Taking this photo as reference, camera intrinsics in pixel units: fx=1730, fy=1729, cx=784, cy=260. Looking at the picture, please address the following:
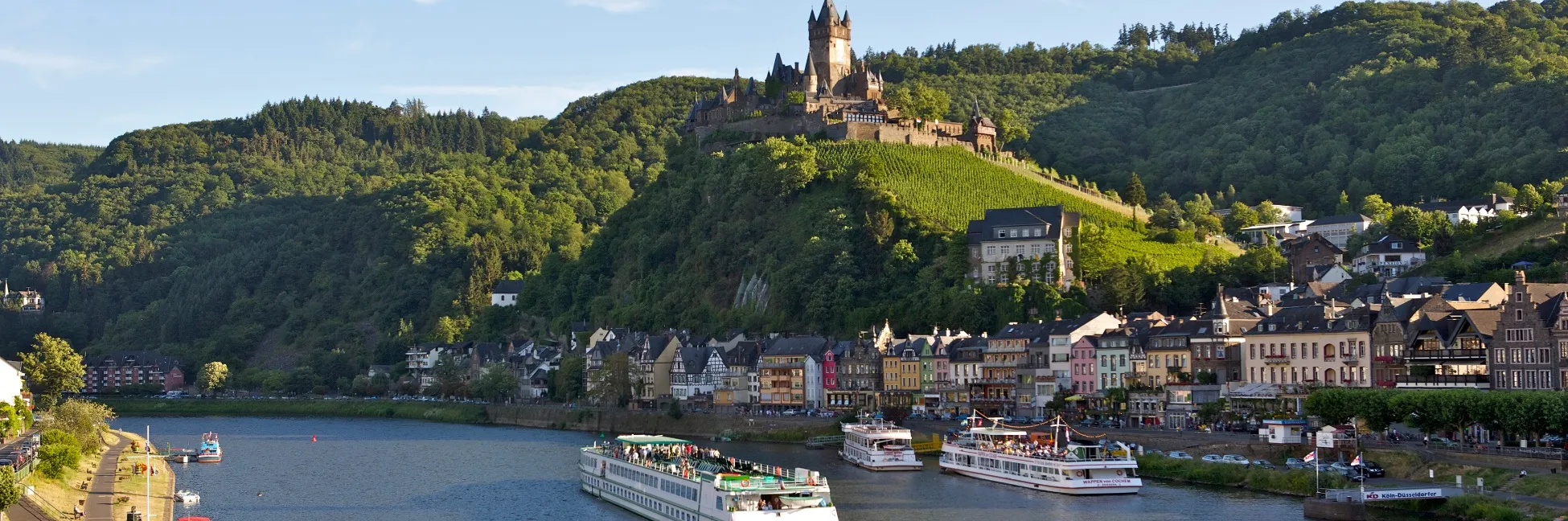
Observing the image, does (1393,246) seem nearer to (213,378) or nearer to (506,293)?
(506,293)

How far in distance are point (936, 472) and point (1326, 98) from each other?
344 feet

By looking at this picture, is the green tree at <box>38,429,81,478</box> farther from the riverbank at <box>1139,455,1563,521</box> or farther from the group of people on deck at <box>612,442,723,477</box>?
the riverbank at <box>1139,455,1563,521</box>

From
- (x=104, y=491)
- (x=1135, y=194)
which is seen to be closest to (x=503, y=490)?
(x=104, y=491)

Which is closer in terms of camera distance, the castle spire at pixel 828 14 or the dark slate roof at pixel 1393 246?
the dark slate roof at pixel 1393 246

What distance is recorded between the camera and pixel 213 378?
15238 cm

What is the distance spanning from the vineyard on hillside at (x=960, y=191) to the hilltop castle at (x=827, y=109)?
2220 mm

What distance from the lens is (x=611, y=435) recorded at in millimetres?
103625

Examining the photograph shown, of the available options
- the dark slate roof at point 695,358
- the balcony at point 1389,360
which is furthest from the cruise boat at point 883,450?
the dark slate roof at point 695,358

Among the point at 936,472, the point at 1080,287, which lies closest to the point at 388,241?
the point at 1080,287

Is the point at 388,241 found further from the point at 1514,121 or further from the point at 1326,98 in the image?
the point at 1514,121

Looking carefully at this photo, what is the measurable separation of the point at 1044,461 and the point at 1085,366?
2185 cm

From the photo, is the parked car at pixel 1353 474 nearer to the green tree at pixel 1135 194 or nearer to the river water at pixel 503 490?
the river water at pixel 503 490

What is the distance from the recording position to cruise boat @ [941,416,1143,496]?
6562 cm

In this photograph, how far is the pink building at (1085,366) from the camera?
290 ft
